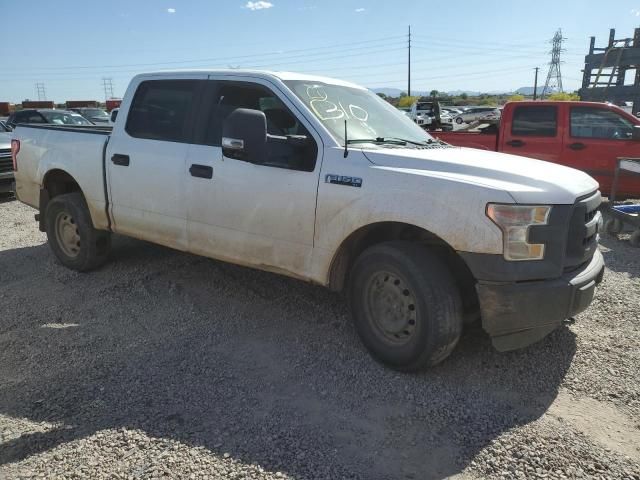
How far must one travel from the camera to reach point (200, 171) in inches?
168

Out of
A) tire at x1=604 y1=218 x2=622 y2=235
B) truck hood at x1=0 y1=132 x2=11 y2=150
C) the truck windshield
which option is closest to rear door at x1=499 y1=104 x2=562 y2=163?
tire at x1=604 y1=218 x2=622 y2=235

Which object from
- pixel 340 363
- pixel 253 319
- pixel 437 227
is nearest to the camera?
pixel 437 227

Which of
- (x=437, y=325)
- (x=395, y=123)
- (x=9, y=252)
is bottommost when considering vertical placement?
(x=9, y=252)

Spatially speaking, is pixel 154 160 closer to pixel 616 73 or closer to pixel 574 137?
pixel 574 137

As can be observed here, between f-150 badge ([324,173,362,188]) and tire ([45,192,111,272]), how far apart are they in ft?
9.72

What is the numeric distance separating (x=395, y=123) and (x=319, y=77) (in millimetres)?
762

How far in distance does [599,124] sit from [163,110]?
7407 millimetres

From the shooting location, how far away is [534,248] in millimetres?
3068

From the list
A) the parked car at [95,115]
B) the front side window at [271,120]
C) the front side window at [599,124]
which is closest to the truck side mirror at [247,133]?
the front side window at [271,120]

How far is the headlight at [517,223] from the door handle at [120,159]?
130 inches

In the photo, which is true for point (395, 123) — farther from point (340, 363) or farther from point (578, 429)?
point (578, 429)

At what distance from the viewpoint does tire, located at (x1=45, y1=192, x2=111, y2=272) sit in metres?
5.40

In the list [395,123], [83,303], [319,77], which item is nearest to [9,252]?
[83,303]

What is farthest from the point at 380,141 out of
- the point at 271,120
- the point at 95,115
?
the point at 95,115
